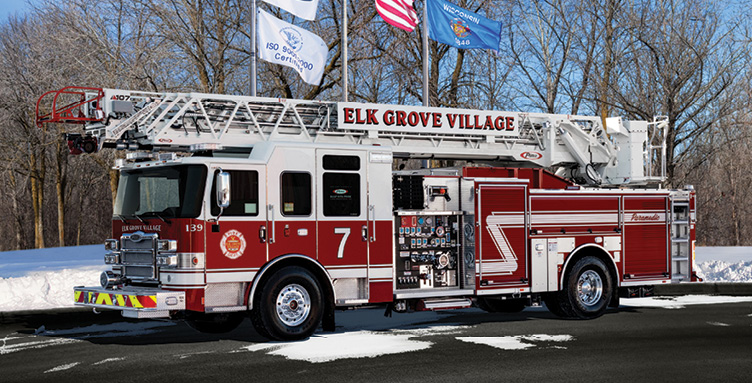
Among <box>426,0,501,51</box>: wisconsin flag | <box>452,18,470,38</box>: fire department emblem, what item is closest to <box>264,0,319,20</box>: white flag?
<box>426,0,501,51</box>: wisconsin flag

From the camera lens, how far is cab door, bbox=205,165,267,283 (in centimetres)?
1032

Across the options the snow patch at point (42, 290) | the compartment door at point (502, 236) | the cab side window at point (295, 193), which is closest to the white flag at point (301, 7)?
the snow patch at point (42, 290)

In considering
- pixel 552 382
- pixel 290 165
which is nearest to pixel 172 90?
pixel 290 165

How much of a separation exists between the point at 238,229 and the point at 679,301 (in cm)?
978

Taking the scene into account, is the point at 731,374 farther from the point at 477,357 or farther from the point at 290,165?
the point at 290,165

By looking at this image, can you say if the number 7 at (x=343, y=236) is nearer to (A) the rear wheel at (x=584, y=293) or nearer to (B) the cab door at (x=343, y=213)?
(B) the cab door at (x=343, y=213)

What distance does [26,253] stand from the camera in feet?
104

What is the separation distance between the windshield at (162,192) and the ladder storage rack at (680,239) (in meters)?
8.69

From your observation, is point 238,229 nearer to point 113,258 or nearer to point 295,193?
point 295,193

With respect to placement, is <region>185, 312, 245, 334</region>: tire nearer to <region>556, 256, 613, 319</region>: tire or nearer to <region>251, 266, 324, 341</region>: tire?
<region>251, 266, 324, 341</region>: tire

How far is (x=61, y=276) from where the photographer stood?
59.4ft

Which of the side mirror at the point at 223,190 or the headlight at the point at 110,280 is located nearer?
the side mirror at the point at 223,190

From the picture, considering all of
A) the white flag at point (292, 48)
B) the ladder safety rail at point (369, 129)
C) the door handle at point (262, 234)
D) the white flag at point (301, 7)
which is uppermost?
the white flag at point (301, 7)

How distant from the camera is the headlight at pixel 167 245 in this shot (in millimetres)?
10258
